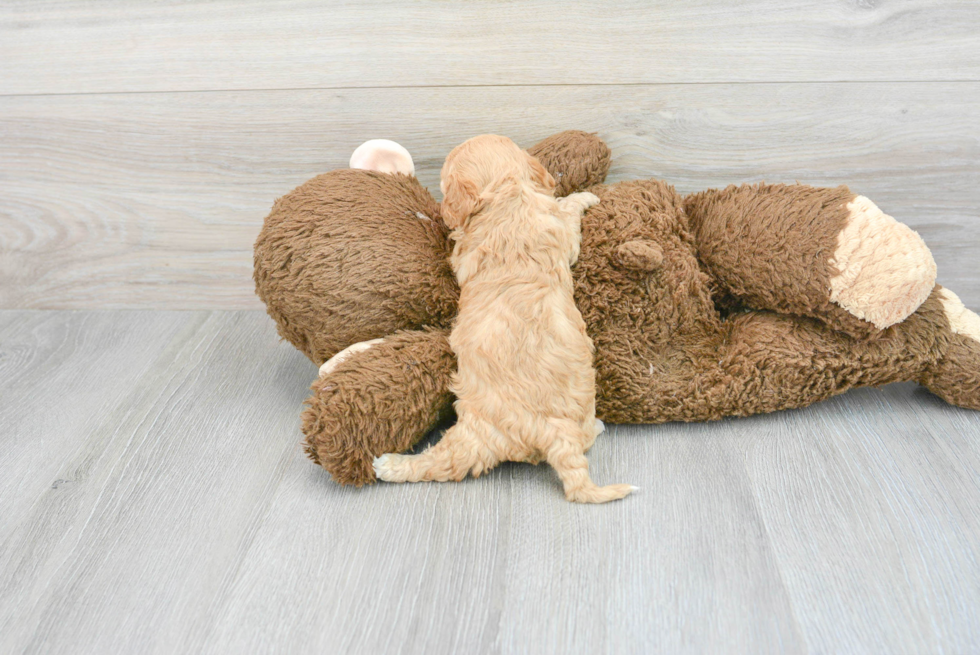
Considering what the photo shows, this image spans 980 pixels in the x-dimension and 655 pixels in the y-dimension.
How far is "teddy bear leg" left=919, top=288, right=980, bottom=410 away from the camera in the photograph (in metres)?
1.09

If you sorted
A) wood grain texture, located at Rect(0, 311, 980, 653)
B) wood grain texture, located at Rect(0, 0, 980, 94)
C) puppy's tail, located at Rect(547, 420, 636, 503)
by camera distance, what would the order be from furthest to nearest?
1. wood grain texture, located at Rect(0, 0, 980, 94)
2. puppy's tail, located at Rect(547, 420, 636, 503)
3. wood grain texture, located at Rect(0, 311, 980, 653)

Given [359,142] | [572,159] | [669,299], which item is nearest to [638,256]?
[669,299]

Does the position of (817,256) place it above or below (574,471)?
above

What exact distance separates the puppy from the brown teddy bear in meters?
0.06

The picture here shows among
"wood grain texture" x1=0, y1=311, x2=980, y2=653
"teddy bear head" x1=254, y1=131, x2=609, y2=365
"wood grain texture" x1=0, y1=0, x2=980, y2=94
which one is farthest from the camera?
"wood grain texture" x1=0, y1=0, x2=980, y2=94

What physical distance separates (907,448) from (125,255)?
138 cm

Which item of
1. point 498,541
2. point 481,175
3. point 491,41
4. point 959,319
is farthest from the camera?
point 491,41

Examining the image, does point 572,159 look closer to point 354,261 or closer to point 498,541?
point 354,261

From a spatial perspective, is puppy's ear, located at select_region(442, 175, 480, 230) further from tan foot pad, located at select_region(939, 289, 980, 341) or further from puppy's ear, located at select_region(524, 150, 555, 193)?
tan foot pad, located at select_region(939, 289, 980, 341)

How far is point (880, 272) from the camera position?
1000 mm

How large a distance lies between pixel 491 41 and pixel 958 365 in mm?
850

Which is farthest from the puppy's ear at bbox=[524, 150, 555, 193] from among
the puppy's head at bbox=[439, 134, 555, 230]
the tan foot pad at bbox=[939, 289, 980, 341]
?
the tan foot pad at bbox=[939, 289, 980, 341]

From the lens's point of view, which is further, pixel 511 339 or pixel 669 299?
pixel 669 299

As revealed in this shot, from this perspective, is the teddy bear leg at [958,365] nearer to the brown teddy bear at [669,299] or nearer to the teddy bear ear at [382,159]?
the brown teddy bear at [669,299]
